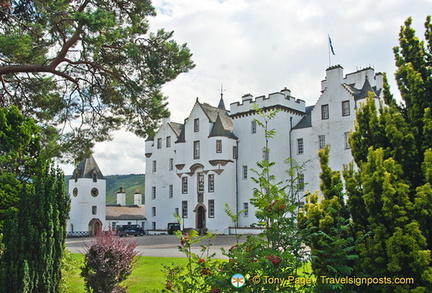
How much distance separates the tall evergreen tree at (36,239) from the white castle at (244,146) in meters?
28.9

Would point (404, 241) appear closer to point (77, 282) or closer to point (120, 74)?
point (77, 282)

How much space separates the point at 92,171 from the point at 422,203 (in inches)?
2244

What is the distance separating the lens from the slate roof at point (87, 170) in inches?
2302

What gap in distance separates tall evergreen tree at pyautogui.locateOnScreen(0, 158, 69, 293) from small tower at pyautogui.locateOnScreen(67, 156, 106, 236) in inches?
1924

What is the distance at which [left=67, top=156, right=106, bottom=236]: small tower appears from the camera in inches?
2254

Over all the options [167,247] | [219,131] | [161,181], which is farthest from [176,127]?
[167,247]

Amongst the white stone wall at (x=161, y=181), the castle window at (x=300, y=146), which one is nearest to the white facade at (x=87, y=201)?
the white stone wall at (x=161, y=181)

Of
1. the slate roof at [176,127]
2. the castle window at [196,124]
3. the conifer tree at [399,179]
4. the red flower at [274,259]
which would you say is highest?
the slate roof at [176,127]

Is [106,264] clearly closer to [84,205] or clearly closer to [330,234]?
[330,234]

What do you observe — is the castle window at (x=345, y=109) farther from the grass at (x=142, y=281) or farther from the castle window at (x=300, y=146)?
the grass at (x=142, y=281)

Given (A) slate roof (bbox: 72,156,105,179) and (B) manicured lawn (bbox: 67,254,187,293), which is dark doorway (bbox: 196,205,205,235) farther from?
(B) manicured lawn (bbox: 67,254,187,293)

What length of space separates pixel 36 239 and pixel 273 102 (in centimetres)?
3577

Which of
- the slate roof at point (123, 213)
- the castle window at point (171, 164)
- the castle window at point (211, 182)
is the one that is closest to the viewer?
the castle window at point (211, 182)

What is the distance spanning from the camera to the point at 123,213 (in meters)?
64.6
